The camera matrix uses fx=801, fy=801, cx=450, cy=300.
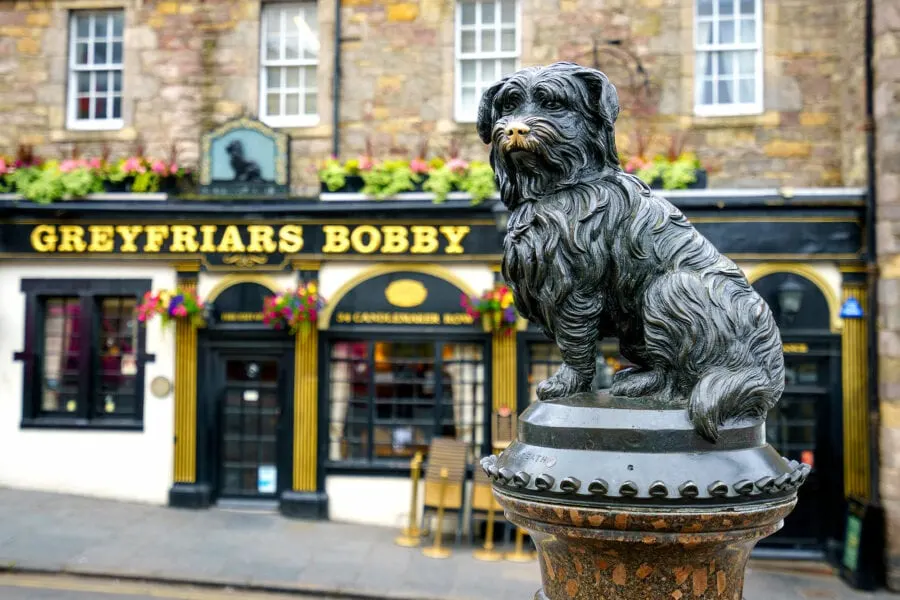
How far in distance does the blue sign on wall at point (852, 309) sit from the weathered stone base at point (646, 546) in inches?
309

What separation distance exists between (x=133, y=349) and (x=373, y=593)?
5.32 meters

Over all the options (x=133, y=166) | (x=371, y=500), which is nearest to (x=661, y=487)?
(x=371, y=500)

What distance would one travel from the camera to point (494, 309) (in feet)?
32.4

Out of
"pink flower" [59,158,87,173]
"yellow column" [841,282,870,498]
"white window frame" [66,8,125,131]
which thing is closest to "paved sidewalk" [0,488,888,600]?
"yellow column" [841,282,870,498]

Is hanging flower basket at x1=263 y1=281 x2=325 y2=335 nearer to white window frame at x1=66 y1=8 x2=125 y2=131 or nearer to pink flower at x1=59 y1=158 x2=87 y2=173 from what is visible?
pink flower at x1=59 y1=158 x2=87 y2=173

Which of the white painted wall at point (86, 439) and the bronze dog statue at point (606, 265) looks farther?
the white painted wall at point (86, 439)

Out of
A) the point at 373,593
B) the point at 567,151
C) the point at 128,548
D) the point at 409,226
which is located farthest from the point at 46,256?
the point at 567,151

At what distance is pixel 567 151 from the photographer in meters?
2.69

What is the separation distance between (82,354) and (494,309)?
5827mm

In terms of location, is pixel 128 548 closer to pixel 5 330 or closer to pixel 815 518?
pixel 5 330

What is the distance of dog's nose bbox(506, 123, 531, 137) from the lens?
2.61m

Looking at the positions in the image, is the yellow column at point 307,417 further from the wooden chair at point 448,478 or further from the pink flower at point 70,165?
the pink flower at point 70,165

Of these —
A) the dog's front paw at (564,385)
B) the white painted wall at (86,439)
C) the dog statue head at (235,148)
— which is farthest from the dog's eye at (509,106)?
the white painted wall at (86,439)

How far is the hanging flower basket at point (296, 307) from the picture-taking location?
10.1 metres
